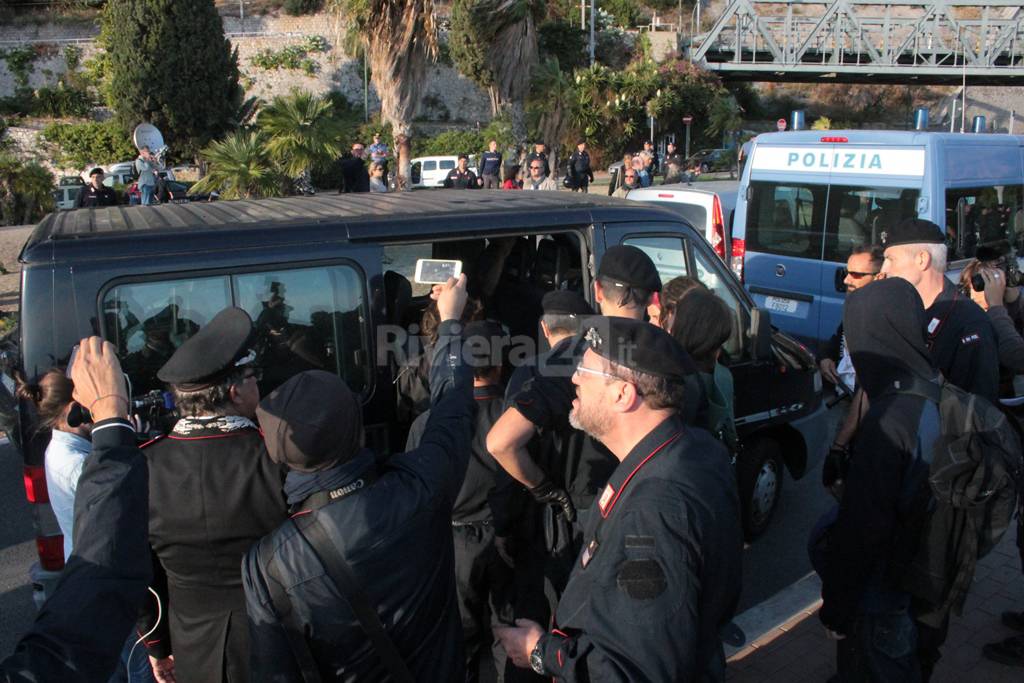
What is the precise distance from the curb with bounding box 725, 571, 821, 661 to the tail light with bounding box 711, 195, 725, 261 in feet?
16.1

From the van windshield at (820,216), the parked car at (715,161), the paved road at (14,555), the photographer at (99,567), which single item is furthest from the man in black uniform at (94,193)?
the parked car at (715,161)

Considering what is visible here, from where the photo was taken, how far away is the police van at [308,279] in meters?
2.90

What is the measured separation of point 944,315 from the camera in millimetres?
3498

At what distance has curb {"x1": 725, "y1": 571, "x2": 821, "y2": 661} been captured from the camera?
12.5 ft

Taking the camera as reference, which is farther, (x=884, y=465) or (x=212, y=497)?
(x=884, y=465)

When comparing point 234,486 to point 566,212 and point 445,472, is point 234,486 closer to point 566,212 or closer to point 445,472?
point 445,472

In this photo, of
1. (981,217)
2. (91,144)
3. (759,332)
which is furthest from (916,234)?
(91,144)

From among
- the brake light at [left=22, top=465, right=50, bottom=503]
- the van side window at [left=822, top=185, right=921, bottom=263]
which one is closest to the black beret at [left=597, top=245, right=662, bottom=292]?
the brake light at [left=22, top=465, right=50, bottom=503]

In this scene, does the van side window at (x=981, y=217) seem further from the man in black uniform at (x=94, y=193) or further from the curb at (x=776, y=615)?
the man in black uniform at (x=94, y=193)

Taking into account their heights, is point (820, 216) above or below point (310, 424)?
below

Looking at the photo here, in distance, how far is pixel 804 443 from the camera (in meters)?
5.03

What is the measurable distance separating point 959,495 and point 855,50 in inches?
1830

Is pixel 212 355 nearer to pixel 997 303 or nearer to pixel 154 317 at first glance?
pixel 154 317

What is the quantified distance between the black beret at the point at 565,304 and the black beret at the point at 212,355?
1365 millimetres
